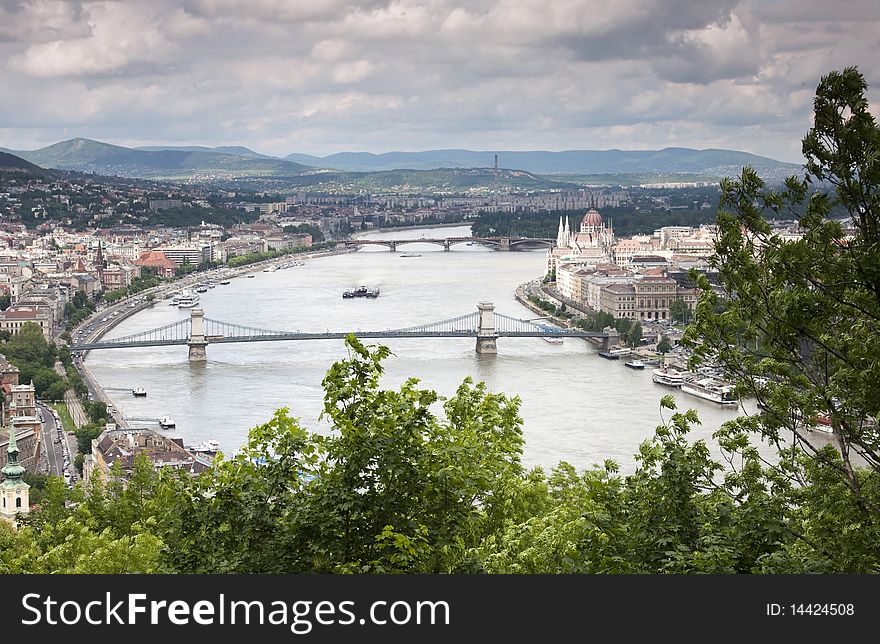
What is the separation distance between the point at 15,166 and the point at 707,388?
35442 mm

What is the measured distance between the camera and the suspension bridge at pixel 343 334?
1380 cm

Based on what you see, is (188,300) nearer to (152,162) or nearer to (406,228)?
(406,228)

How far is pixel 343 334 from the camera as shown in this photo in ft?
46.3

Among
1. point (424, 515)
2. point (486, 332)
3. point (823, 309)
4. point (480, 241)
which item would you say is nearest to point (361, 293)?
point (486, 332)

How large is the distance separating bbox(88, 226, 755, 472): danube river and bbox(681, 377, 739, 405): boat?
11cm

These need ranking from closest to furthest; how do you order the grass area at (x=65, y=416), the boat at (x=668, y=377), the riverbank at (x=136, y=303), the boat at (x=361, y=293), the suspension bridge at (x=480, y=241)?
1. the grass area at (x=65, y=416)
2. the riverbank at (x=136, y=303)
3. the boat at (x=668, y=377)
4. the boat at (x=361, y=293)
5. the suspension bridge at (x=480, y=241)

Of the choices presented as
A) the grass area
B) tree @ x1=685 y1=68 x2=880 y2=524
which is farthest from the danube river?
tree @ x1=685 y1=68 x2=880 y2=524

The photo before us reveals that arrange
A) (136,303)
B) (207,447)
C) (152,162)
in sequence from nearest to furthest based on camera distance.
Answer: (207,447), (136,303), (152,162)

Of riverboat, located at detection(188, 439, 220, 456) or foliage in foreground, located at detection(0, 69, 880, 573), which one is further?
riverboat, located at detection(188, 439, 220, 456)

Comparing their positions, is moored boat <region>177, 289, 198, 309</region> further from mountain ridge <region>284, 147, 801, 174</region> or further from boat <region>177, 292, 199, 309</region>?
mountain ridge <region>284, 147, 801, 174</region>

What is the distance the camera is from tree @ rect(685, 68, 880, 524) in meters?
2.36

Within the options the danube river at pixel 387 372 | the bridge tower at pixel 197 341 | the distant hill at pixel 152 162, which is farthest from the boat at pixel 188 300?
the distant hill at pixel 152 162

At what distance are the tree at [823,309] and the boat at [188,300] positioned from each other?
17533 millimetres

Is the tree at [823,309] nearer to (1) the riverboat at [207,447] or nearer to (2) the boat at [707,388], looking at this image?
(1) the riverboat at [207,447]
